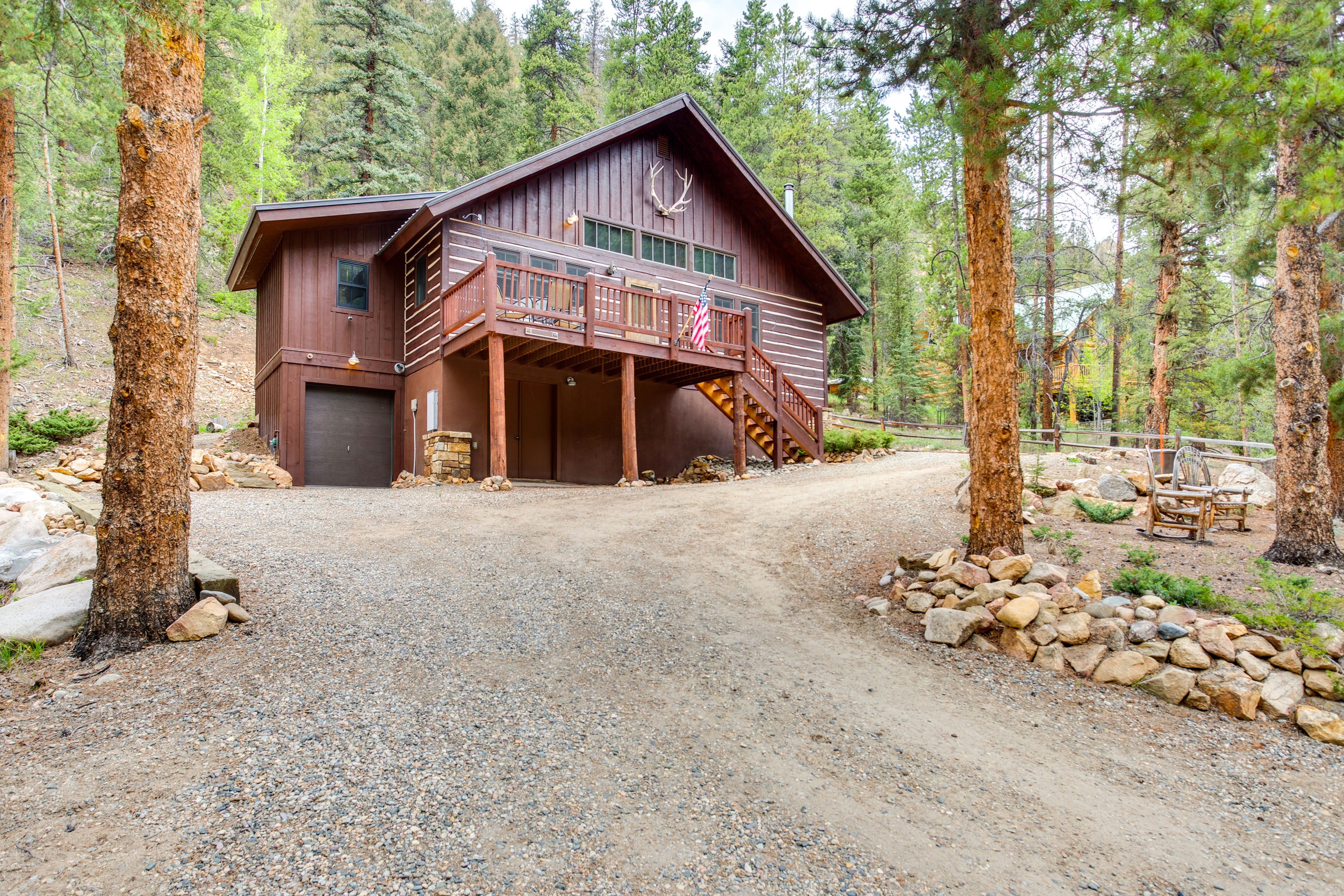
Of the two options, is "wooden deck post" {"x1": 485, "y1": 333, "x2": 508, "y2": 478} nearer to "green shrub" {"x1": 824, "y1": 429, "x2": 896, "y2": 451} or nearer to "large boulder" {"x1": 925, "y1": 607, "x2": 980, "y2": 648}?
"large boulder" {"x1": 925, "y1": 607, "x2": 980, "y2": 648}

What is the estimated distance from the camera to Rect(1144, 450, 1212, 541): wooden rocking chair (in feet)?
21.2

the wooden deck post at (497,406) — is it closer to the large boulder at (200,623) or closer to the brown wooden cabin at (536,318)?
A: the brown wooden cabin at (536,318)

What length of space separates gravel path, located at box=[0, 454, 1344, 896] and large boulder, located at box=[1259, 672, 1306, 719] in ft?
0.59

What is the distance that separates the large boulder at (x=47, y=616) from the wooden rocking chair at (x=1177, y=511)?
864cm

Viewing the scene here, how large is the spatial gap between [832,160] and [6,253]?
86.6 feet

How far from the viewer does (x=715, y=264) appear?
15.9 meters

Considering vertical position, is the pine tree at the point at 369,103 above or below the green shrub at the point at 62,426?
above

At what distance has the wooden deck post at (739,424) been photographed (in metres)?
12.6

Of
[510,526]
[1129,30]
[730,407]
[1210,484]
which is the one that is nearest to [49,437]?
[510,526]

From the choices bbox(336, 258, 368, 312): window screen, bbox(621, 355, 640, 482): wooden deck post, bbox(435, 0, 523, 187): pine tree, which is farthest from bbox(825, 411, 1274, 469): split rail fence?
bbox(435, 0, 523, 187): pine tree

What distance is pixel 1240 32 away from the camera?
3.82 metres

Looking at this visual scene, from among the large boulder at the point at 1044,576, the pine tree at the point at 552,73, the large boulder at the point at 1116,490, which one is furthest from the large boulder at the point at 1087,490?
the pine tree at the point at 552,73

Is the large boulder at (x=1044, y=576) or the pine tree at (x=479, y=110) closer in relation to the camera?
the large boulder at (x=1044, y=576)

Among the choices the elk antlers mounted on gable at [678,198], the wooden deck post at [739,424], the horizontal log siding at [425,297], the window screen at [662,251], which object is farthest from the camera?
the elk antlers mounted on gable at [678,198]
